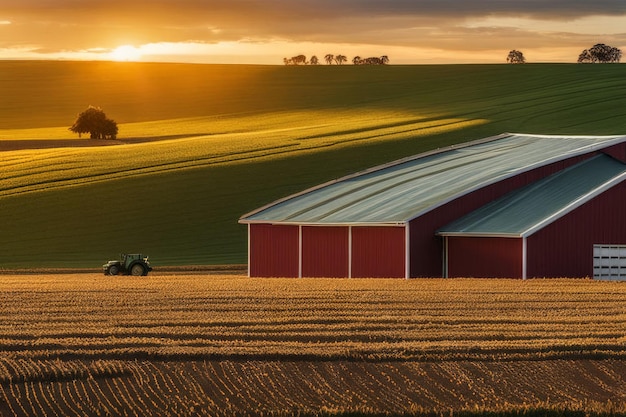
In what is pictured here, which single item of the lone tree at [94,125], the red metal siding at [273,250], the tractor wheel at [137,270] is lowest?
the tractor wheel at [137,270]

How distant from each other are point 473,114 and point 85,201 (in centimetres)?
3517

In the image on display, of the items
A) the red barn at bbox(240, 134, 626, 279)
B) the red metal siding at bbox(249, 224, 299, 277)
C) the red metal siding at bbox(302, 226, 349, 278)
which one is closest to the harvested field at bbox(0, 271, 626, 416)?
the red barn at bbox(240, 134, 626, 279)

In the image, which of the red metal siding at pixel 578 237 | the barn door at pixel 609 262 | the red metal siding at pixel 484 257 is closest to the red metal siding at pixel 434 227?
the red metal siding at pixel 484 257

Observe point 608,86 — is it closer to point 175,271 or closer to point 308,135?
point 308,135

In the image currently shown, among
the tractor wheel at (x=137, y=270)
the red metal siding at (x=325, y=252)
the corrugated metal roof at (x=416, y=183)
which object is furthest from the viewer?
the tractor wheel at (x=137, y=270)

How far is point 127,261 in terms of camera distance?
51562 mm

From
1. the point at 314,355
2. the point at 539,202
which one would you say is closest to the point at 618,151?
the point at 539,202

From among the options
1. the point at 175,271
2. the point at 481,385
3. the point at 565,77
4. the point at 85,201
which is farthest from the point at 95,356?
the point at 565,77

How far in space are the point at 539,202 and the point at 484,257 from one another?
356 cm

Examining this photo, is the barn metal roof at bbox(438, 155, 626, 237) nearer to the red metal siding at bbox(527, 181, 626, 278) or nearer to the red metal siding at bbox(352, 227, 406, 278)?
the red metal siding at bbox(527, 181, 626, 278)

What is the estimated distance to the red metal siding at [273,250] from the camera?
48.8 m

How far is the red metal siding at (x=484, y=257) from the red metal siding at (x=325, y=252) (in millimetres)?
3946

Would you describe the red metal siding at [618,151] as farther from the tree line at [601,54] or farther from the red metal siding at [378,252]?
the tree line at [601,54]

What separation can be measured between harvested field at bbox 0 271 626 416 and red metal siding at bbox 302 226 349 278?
1171 centimetres
